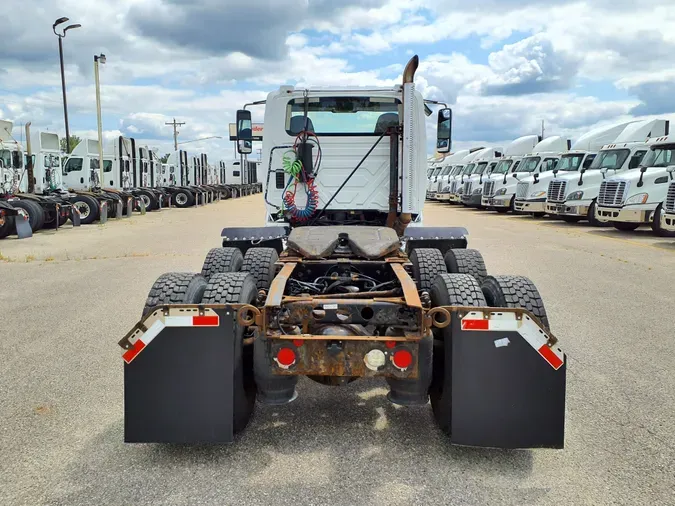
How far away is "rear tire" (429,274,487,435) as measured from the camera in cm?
350

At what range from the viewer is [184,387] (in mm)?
3457

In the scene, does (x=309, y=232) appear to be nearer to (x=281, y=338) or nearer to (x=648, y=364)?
(x=281, y=338)

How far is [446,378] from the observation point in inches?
139

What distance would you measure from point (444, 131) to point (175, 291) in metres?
4.46

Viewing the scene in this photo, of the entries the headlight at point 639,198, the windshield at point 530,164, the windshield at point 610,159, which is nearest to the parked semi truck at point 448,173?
the windshield at point 530,164

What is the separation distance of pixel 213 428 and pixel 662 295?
7044 millimetres

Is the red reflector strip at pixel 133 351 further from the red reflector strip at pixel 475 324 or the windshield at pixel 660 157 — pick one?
the windshield at pixel 660 157

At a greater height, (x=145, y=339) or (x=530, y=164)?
(x=530, y=164)

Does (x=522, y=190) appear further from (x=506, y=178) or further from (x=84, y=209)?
(x=84, y=209)

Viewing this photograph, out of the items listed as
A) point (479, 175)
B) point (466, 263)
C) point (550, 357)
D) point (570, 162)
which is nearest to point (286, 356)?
point (550, 357)

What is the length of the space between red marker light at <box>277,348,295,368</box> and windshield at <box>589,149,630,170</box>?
1777cm

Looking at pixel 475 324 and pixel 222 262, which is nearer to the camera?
pixel 475 324

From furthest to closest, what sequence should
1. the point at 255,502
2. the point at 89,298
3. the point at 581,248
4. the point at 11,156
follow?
the point at 11,156 → the point at 581,248 → the point at 89,298 → the point at 255,502

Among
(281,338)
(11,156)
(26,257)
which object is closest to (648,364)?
(281,338)
